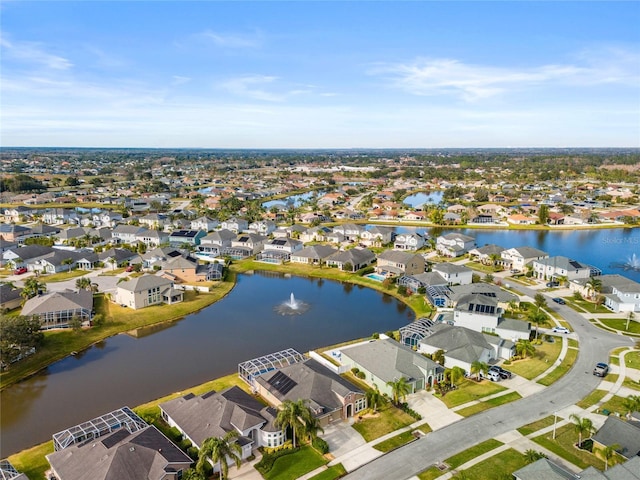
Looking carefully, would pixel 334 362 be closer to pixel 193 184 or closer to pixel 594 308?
pixel 594 308

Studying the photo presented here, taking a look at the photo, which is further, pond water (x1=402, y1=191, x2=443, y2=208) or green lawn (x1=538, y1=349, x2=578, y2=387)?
pond water (x1=402, y1=191, x2=443, y2=208)

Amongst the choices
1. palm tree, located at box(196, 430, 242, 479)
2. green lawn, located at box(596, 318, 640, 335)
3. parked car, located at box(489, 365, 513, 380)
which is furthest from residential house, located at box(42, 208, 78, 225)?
green lawn, located at box(596, 318, 640, 335)

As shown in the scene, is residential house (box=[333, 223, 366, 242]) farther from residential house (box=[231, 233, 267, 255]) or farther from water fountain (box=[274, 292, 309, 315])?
water fountain (box=[274, 292, 309, 315])

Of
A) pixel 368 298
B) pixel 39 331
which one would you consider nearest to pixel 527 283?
pixel 368 298

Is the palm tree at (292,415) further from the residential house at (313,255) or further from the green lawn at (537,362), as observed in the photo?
the residential house at (313,255)

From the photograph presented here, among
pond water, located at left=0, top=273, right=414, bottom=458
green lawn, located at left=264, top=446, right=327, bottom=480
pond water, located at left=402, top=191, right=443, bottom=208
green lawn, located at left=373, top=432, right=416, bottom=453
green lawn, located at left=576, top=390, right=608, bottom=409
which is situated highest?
pond water, located at left=402, top=191, right=443, bottom=208

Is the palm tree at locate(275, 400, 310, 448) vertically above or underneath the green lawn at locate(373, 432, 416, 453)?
above

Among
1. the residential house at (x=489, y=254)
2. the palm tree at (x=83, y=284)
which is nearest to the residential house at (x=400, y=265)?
the residential house at (x=489, y=254)
